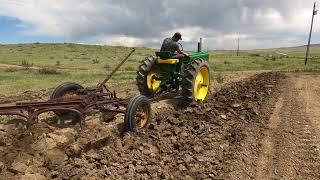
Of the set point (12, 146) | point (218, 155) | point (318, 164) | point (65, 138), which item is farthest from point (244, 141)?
point (12, 146)

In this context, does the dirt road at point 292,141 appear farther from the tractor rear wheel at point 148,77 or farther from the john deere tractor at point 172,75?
the tractor rear wheel at point 148,77

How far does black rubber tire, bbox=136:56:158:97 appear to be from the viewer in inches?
436

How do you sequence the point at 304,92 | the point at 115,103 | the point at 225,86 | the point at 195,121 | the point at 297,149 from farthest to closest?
A: 1. the point at 225,86
2. the point at 304,92
3. the point at 195,121
4. the point at 115,103
5. the point at 297,149

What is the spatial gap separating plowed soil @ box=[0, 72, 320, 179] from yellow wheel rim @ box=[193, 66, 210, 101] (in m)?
1.18

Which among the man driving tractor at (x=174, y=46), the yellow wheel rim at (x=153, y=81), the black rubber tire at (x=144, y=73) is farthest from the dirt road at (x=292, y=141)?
the black rubber tire at (x=144, y=73)

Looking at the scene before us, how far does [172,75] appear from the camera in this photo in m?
11.1

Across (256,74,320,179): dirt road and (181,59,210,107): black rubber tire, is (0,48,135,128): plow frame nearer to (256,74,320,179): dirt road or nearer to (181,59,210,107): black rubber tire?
(181,59,210,107): black rubber tire

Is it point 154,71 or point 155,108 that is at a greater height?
point 154,71

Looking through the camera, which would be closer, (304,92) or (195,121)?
(195,121)

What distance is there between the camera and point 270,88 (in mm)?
13562

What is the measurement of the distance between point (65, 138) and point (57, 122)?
1.73m

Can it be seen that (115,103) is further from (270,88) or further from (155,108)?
(270,88)

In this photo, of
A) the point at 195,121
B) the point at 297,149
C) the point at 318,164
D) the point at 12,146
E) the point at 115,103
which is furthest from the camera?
the point at 195,121

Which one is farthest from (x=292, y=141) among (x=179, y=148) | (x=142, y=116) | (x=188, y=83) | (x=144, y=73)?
(x=144, y=73)
